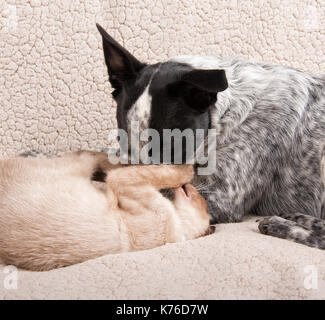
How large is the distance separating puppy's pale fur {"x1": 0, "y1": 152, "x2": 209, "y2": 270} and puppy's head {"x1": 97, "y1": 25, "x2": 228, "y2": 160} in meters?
0.22

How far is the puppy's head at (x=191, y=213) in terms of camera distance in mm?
2127

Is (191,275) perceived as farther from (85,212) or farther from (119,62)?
(119,62)

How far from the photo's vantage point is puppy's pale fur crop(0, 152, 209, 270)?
190 cm

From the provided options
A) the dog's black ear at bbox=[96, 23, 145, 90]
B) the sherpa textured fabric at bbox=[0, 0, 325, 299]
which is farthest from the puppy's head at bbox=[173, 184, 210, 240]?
the sherpa textured fabric at bbox=[0, 0, 325, 299]

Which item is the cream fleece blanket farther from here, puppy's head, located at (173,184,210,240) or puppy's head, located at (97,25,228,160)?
puppy's head, located at (97,25,228,160)

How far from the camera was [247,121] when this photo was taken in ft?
8.39

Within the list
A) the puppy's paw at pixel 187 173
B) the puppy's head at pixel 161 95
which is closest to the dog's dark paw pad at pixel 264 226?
the puppy's paw at pixel 187 173

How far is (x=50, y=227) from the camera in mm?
1909

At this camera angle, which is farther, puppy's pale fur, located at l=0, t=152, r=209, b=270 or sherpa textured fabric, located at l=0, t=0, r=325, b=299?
sherpa textured fabric, located at l=0, t=0, r=325, b=299

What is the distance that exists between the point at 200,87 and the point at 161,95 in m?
0.21

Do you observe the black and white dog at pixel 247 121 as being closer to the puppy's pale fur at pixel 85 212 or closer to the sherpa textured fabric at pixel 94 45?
the puppy's pale fur at pixel 85 212
